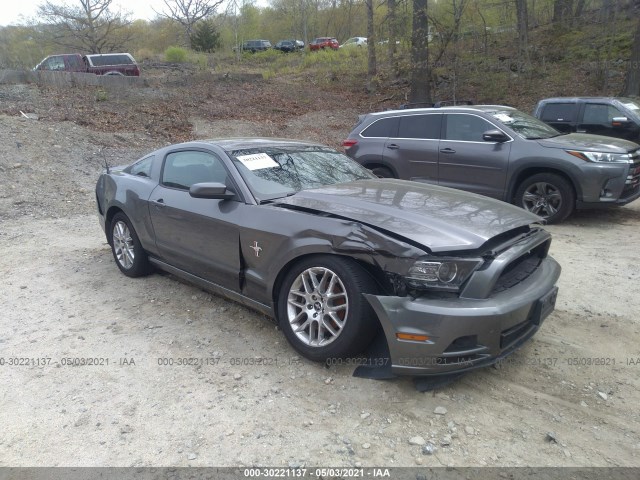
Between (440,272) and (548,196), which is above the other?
(440,272)

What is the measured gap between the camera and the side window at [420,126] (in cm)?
817

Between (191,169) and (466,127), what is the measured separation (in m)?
4.84

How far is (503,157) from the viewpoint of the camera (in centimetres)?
741

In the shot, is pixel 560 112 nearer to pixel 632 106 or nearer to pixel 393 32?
pixel 632 106

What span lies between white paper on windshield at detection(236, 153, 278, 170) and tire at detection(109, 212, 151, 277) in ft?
5.47

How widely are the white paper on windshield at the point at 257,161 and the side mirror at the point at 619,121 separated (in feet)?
27.1

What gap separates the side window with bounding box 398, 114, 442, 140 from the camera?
817 centimetres

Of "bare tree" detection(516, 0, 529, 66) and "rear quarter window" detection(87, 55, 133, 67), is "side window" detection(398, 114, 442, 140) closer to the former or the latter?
"bare tree" detection(516, 0, 529, 66)

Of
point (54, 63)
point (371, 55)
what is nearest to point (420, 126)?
point (371, 55)

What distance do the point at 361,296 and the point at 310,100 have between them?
57.9 feet

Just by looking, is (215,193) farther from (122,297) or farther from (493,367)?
(493,367)

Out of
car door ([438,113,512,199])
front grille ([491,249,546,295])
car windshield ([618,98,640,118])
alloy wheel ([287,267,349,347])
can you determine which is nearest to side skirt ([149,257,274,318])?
alloy wheel ([287,267,349,347])

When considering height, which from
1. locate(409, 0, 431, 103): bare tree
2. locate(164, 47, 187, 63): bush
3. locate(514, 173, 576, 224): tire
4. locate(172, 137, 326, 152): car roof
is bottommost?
locate(514, 173, 576, 224): tire

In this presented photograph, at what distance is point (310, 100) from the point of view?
65.0 feet
